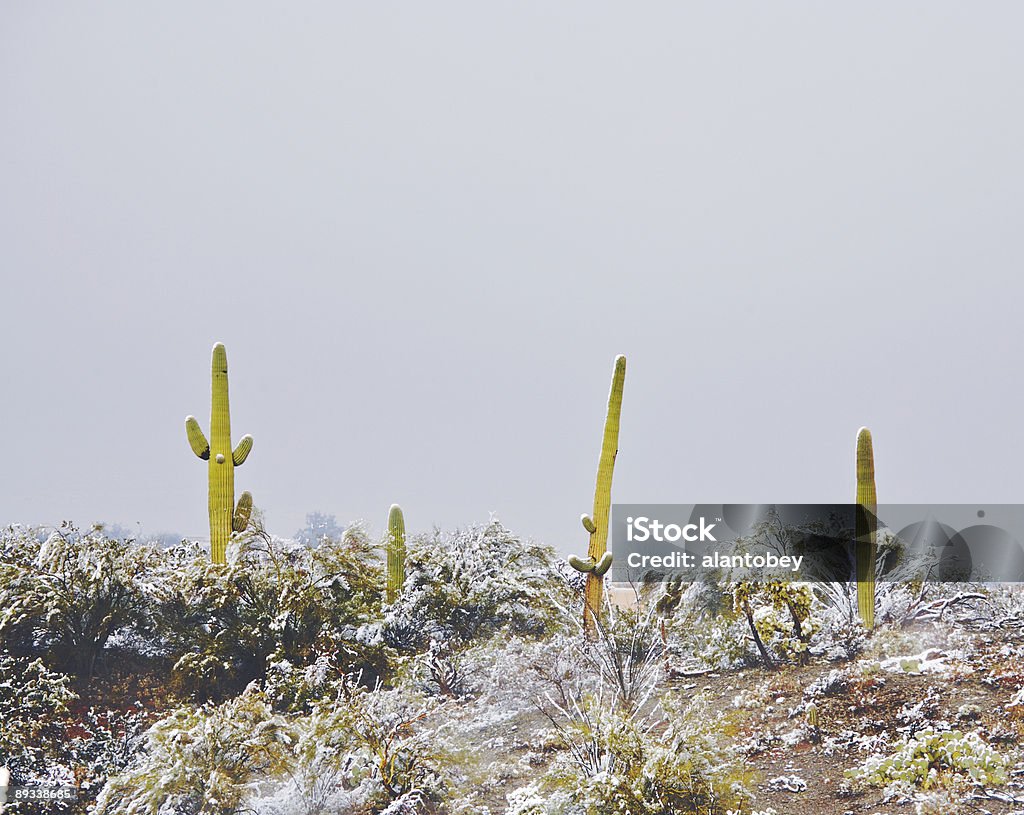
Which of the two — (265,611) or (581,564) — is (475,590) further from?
(265,611)

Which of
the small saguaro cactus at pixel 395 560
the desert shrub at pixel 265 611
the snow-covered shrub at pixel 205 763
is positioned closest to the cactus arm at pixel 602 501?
the small saguaro cactus at pixel 395 560

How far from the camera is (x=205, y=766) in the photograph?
4621 mm

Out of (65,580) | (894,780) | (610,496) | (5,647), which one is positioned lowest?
(894,780)

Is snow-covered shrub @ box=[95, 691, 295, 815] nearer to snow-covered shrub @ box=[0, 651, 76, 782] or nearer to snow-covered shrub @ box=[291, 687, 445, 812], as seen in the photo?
snow-covered shrub @ box=[291, 687, 445, 812]

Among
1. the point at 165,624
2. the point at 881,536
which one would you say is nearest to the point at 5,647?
the point at 165,624

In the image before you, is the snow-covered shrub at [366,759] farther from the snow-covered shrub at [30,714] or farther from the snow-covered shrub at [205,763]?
the snow-covered shrub at [30,714]

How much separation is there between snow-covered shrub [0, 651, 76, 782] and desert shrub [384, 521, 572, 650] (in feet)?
6.01

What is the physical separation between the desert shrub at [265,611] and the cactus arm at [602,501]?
1286mm

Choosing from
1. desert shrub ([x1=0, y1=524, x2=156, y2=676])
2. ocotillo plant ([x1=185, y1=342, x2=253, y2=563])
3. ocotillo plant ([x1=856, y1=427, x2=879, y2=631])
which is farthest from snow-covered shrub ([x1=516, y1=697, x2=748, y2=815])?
desert shrub ([x1=0, y1=524, x2=156, y2=676])

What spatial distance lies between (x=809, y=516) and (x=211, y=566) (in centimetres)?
369

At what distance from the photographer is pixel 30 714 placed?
5082 millimetres

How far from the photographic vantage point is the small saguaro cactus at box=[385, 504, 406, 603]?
589 cm

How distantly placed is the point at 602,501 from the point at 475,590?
96cm

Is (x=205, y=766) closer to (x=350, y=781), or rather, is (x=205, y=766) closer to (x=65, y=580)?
(x=350, y=781)
